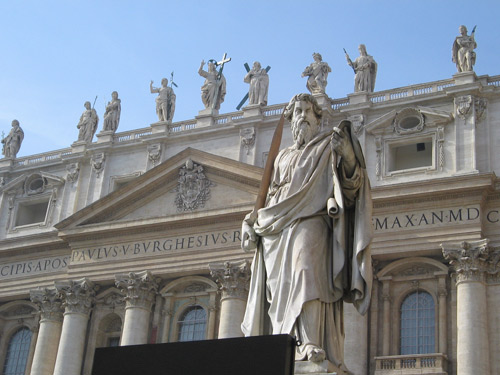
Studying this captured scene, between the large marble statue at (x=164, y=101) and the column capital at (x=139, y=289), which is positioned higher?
the large marble statue at (x=164, y=101)

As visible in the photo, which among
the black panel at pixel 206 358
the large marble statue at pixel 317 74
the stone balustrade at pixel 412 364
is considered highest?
the large marble statue at pixel 317 74

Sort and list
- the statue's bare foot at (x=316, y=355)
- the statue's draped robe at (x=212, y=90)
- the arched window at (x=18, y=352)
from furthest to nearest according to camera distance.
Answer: the statue's draped robe at (x=212, y=90) < the arched window at (x=18, y=352) < the statue's bare foot at (x=316, y=355)

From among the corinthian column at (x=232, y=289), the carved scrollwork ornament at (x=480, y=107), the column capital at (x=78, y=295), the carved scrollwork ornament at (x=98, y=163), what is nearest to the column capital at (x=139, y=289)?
the column capital at (x=78, y=295)

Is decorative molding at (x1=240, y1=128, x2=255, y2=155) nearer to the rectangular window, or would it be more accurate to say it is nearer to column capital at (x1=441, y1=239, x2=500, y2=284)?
the rectangular window

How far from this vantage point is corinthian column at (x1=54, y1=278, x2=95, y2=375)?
31.2 metres

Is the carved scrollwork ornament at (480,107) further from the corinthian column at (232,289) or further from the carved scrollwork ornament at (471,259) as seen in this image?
the corinthian column at (232,289)

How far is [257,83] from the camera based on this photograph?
33.3 metres

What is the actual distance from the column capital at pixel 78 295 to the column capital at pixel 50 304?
0.63 metres

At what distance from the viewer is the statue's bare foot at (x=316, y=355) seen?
611 cm

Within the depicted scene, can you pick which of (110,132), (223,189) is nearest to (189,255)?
(223,189)

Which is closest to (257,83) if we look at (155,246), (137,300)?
(155,246)

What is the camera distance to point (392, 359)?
1059 inches

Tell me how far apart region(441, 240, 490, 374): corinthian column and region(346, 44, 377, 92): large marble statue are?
275 inches

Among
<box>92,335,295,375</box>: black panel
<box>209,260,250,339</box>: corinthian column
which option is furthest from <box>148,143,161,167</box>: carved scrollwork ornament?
<box>92,335,295,375</box>: black panel
